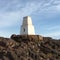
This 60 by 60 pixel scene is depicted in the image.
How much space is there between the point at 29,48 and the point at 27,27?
11706 millimetres

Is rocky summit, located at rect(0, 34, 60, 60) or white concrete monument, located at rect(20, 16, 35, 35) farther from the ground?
white concrete monument, located at rect(20, 16, 35, 35)

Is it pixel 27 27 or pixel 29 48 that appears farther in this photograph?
pixel 27 27

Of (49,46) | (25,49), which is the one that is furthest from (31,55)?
(49,46)

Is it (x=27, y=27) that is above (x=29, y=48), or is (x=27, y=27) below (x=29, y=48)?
above

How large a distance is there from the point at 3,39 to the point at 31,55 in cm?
884

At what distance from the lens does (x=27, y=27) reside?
74.2m

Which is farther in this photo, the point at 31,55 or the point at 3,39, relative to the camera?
the point at 3,39

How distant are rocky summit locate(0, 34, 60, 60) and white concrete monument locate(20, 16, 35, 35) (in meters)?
3.50

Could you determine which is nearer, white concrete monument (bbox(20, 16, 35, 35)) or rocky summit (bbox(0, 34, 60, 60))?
rocky summit (bbox(0, 34, 60, 60))

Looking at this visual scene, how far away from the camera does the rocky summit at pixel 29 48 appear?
195 ft

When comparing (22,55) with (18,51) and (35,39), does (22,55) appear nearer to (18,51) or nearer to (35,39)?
(18,51)

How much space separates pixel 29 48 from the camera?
63.7m

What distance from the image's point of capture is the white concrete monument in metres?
73.9

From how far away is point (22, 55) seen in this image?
196 ft
